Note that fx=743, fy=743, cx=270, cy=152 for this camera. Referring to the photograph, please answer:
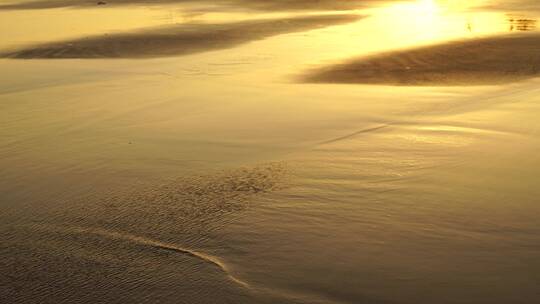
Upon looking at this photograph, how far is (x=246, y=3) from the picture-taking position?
106 ft

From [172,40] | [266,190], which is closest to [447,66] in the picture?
[266,190]

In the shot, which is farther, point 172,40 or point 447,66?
point 172,40

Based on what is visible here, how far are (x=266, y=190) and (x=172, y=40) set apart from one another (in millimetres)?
13438

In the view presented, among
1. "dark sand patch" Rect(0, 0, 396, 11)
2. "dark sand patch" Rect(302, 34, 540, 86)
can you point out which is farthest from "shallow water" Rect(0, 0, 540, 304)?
"dark sand patch" Rect(0, 0, 396, 11)

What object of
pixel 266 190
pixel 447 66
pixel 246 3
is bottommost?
pixel 266 190

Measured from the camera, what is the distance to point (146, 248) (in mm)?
5695

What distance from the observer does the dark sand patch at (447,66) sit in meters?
12.8

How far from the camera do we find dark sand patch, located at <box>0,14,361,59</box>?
17656 mm

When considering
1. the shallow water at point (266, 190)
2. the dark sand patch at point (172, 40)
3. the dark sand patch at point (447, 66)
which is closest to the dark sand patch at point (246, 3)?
the dark sand patch at point (172, 40)

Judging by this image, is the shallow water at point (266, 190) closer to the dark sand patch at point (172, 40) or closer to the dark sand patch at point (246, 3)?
the dark sand patch at point (172, 40)

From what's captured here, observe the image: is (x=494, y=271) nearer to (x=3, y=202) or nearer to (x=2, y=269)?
(x=2, y=269)

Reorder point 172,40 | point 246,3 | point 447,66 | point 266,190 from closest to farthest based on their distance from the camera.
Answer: point 266,190 → point 447,66 → point 172,40 → point 246,3

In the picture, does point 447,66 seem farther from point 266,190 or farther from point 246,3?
point 246,3

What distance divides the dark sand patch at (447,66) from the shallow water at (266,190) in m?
0.40
